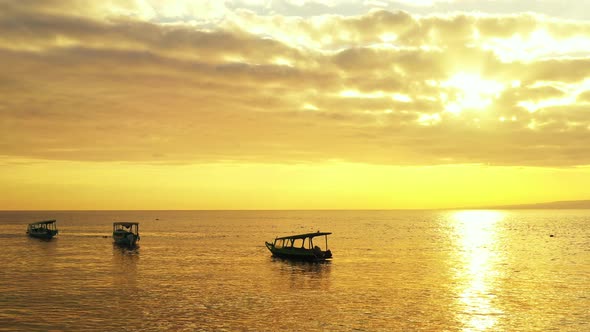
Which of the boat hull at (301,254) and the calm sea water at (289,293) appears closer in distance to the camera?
the calm sea water at (289,293)

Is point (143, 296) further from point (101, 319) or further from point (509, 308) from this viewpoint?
point (509, 308)

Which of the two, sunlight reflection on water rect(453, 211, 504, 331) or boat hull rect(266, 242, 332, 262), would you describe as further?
boat hull rect(266, 242, 332, 262)

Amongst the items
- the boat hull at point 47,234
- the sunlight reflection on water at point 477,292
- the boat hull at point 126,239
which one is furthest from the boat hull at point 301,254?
the boat hull at point 47,234

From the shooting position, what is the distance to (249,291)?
60.9m

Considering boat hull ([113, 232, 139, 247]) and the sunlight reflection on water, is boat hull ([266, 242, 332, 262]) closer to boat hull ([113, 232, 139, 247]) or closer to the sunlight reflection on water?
the sunlight reflection on water

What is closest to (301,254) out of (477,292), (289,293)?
(289,293)

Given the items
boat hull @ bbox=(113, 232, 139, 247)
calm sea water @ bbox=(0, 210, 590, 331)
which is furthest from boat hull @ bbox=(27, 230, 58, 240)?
calm sea water @ bbox=(0, 210, 590, 331)

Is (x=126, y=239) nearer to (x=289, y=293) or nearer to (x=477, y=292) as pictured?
(x=289, y=293)

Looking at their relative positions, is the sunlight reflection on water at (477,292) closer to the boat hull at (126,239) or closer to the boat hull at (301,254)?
the boat hull at (301,254)

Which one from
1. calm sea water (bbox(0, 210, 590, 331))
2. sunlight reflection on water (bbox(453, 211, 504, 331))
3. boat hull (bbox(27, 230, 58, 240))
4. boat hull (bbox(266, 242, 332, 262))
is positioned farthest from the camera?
boat hull (bbox(27, 230, 58, 240))

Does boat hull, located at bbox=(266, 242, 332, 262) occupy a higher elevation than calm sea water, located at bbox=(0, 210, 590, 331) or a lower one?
higher

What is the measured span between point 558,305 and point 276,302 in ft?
91.9

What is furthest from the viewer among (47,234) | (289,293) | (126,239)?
(47,234)

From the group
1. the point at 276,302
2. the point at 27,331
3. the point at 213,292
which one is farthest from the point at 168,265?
the point at 27,331
